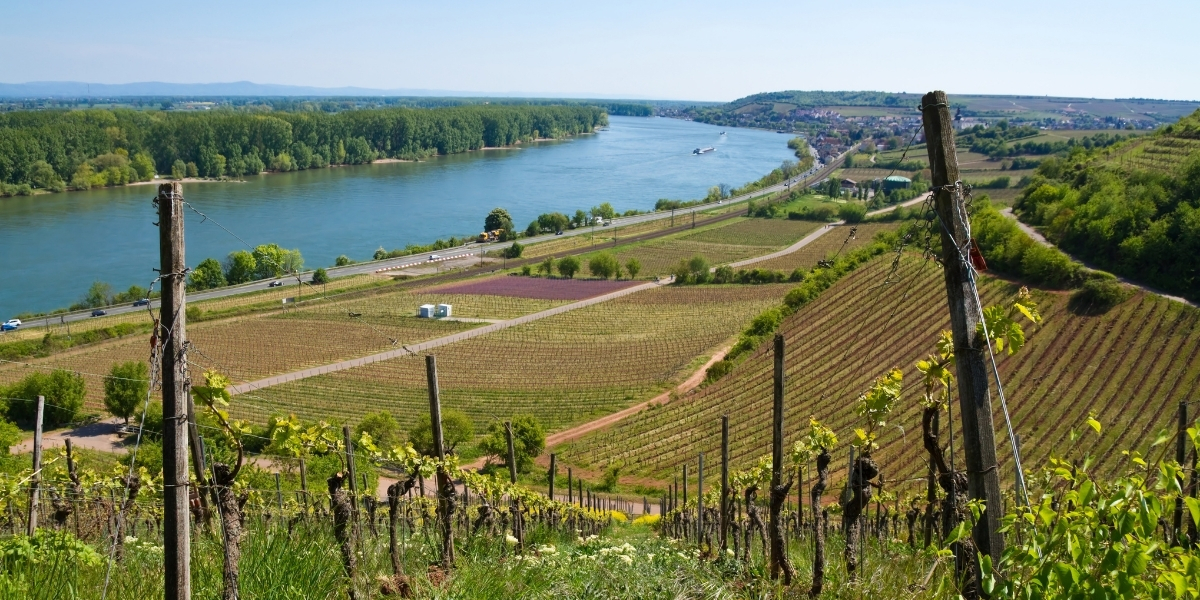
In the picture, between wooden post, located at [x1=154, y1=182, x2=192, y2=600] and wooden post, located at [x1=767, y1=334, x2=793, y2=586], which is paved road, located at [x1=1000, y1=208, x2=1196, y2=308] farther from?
wooden post, located at [x1=154, y1=182, x2=192, y2=600]

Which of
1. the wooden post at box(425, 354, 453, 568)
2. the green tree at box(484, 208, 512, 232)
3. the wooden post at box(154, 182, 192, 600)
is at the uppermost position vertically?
the wooden post at box(154, 182, 192, 600)

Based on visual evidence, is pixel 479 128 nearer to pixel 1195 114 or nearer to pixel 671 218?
pixel 671 218

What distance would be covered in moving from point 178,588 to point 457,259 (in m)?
44.4

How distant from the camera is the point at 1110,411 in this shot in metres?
17.8

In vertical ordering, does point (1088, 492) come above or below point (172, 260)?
below

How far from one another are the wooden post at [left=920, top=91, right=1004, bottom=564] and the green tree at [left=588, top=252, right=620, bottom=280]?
41238mm

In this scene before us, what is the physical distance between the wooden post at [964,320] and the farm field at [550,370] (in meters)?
18.4

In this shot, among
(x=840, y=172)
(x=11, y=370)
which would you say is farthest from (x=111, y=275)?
(x=840, y=172)

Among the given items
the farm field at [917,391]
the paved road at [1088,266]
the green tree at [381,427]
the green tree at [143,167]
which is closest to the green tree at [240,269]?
the green tree at [381,427]

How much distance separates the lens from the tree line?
203ft

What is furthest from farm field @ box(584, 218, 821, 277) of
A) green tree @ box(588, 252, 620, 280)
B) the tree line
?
the tree line

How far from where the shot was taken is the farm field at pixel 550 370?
74.1 ft

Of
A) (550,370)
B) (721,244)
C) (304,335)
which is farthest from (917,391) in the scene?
(721,244)

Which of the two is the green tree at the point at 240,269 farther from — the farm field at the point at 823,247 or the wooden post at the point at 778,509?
the wooden post at the point at 778,509
